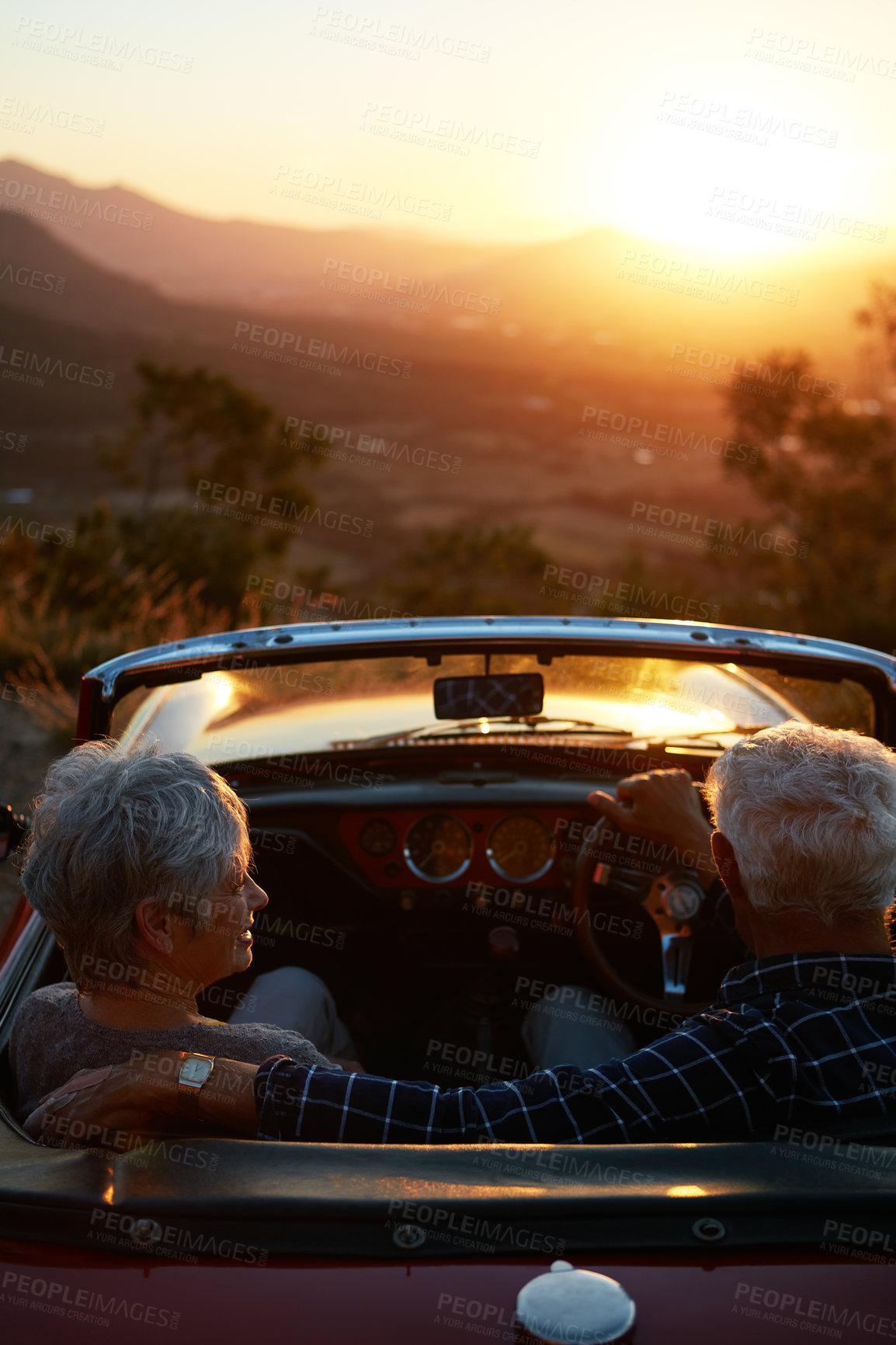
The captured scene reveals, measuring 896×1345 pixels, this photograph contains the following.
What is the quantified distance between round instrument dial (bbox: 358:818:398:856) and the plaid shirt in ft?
5.57

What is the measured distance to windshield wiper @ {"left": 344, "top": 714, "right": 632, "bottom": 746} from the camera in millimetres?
3500

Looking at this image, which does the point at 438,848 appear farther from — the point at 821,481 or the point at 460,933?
the point at 821,481

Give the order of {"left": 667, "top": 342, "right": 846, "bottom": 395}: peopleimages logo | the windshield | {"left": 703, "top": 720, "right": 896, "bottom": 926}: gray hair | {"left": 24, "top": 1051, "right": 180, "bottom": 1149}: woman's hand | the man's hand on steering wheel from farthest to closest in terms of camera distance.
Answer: {"left": 667, "top": 342, "right": 846, "bottom": 395}: peopleimages logo < the windshield < the man's hand on steering wheel < {"left": 703, "top": 720, "right": 896, "bottom": 926}: gray hair < {"left": 24, "top": 1051, "right": 180, "bottom": 1149}: woman's hand

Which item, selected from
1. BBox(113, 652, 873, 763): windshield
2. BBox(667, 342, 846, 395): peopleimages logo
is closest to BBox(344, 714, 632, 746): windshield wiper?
BBox(113, 652, 873, 763): windshield

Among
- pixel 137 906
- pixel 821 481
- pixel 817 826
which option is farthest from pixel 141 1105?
pixel 821 481

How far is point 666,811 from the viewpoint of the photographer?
290 centimetres

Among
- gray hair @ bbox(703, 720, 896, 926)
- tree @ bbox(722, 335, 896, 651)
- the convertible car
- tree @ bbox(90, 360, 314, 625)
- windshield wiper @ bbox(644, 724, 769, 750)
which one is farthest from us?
tree @ bbox(722, 335, 896, 651)

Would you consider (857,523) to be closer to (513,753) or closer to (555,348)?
(513,753)

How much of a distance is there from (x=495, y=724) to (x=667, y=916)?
869mm

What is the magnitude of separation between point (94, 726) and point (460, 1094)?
162 cm

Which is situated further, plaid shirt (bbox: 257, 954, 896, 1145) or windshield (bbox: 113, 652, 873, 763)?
windshield (bbox: 113, 652, 873, 763)

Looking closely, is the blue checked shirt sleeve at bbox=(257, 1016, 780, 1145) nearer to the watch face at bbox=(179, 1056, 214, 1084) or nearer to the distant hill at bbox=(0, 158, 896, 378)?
the watch face at bbox=(179, 1056, 214, 1084)

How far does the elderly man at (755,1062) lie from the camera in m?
1.69

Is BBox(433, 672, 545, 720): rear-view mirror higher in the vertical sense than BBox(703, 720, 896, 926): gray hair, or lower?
higher
